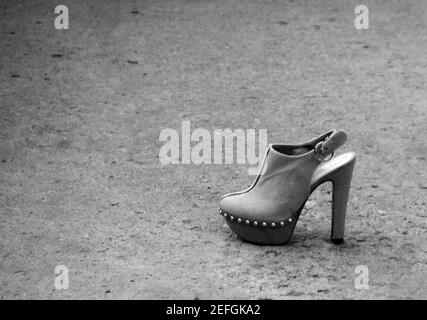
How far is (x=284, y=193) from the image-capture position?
2512 mm

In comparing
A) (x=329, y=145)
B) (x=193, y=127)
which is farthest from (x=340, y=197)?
(x=193, y=127)

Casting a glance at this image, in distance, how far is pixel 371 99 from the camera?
377 centimetres

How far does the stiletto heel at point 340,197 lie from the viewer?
2.55 meters

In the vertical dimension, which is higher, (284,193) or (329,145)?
(329,145)

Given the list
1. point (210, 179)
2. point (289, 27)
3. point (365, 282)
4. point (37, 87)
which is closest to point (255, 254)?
point (365, 282)

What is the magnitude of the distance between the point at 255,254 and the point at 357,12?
2754mm

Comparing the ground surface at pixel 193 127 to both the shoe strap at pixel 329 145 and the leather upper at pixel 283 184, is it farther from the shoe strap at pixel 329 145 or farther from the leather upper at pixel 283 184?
the shoe strap at pixel 329 145

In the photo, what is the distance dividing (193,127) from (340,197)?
3.59ft

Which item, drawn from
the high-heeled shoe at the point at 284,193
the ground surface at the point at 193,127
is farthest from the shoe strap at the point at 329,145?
the ground surface at the point at 193,127

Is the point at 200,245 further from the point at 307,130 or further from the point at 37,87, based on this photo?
the point at 37,87

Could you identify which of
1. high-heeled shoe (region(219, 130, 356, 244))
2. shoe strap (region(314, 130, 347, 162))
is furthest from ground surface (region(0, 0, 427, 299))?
shoe strap (region(314, 130, 347, 162))

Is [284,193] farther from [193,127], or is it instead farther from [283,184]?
[193,127]

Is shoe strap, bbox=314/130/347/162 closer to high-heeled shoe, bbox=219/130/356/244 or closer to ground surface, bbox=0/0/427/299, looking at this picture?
high-heeled shoe, bbox=219/130/356/244
